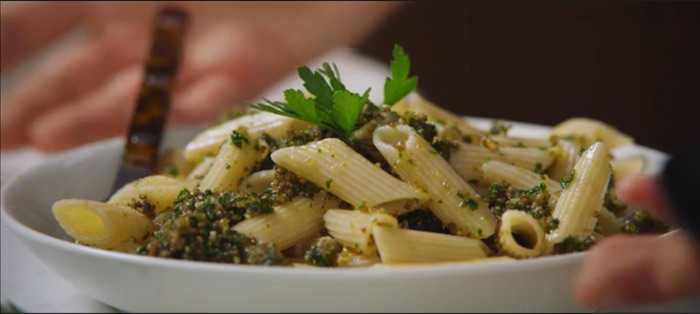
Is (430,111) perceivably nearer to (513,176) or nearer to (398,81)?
(398,81)

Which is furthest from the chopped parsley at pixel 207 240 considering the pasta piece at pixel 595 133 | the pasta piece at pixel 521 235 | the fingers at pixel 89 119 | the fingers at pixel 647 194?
the fingers at pixel 89 119

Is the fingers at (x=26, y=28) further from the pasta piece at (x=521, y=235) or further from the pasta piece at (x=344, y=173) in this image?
the pasta piece at (x=521, y=235)

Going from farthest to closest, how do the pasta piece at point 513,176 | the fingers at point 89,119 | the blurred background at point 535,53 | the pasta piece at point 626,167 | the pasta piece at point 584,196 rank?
the blurred background at point 535,53, the fingers at point 89,119, the pasta piece at point 626,167, the pasta piece at point 513,176, the pasta piece at point 584,196

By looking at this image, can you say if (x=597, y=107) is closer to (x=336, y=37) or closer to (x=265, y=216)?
(x=336, y=37)

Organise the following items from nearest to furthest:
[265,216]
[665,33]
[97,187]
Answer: [265,216]
[97,187]
[665,33]

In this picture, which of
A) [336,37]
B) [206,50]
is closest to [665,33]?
[336,37]

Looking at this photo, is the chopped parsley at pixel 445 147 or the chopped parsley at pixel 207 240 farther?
the chopped parsley at pixel 445 147

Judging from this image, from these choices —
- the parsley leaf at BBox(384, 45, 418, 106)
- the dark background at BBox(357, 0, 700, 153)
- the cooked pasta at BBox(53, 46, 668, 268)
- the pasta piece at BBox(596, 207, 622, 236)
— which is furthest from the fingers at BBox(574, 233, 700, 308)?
the dark background at BBox(357, 0, 700, 153)
